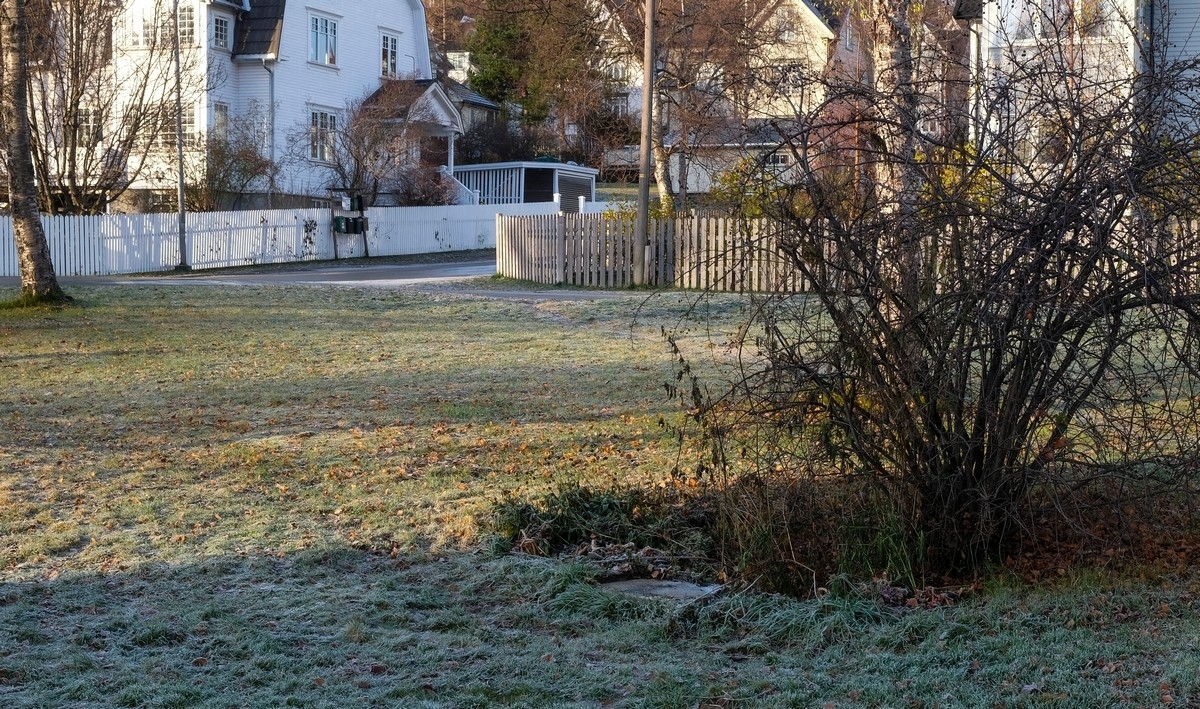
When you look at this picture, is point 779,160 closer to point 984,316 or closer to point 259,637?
point 984,316

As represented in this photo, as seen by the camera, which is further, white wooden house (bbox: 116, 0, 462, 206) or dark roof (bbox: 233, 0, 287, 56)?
dark roof (bbox: 233, 0, 287, 56)

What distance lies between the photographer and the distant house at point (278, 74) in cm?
3647

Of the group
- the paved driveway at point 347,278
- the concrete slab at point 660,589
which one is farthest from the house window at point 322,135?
the concrete slab at point 660,589

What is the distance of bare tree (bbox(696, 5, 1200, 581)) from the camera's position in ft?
17.5

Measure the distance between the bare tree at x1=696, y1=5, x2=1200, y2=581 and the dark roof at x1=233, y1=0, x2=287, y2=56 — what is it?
34.1 metres

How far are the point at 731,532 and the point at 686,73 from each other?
84.2ft

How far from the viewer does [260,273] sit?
30141 mm

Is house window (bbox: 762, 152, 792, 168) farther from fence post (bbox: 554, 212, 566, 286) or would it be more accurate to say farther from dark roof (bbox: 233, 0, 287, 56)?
dark roof (bbox: 233, 0, 287, 56)

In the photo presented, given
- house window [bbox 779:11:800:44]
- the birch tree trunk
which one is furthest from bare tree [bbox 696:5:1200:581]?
house window [bbox 779:11:800:44]

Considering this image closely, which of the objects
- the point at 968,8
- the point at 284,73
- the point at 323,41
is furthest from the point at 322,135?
the point at 968,8

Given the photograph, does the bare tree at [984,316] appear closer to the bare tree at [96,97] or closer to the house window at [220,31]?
the bare tree at [96,97]

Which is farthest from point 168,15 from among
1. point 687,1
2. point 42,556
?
point 42,556

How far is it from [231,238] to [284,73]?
838 centimetres

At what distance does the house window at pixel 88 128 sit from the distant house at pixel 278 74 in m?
1.93
